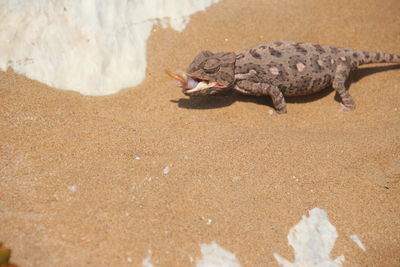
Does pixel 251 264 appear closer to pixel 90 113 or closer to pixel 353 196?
pixel 353 196

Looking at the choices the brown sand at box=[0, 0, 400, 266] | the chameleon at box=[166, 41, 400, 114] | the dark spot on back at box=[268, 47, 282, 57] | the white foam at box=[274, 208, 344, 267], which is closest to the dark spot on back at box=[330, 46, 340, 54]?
the chameleon at box=[166, 41, 400, 114]

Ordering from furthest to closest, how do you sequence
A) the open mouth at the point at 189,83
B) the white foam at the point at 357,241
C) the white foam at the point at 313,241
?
the open mouth at the point at 189,83
the white foam at the point at 357,241
the white foam at the point at 313,241

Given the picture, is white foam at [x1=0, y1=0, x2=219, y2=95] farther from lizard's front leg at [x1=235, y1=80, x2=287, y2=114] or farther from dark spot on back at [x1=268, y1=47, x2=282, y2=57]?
dark spot on back at [x1=268, y1=47, x2=282, y2=57]

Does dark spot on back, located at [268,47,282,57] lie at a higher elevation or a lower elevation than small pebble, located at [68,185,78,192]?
higher

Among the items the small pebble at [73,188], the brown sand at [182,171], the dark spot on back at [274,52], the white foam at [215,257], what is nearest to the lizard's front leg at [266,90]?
the brown sand at [182,171]

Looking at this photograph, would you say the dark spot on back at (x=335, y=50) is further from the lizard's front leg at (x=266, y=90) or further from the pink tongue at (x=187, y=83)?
the pink tongue at (x=187, y=83)

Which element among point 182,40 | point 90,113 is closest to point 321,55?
point 182,40
